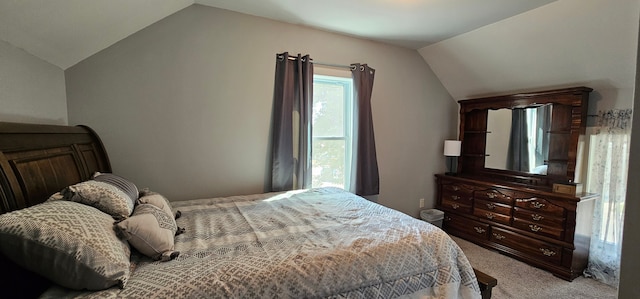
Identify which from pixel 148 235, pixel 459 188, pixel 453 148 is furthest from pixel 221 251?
pixel 453 148

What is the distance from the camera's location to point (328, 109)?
10.9ft

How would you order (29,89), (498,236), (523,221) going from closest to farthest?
1. (29,89)
2. (523,221)
3. (498,236)

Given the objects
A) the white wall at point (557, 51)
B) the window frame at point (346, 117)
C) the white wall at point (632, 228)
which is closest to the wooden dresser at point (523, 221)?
the white wall at point (557, 51)

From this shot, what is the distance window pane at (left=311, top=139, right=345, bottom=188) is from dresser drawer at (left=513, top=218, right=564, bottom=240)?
193 centimetres

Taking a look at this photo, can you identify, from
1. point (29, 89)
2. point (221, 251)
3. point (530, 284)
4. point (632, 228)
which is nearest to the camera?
point (632, 228)

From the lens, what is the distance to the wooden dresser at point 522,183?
267cm

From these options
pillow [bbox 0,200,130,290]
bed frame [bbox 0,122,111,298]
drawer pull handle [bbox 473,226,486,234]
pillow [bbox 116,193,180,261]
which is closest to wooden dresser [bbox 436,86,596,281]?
drawer pull handle [bbox 473,226,486,234]

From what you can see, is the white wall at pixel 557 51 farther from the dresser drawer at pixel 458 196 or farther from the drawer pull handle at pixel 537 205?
the dresser drawer at pixel 458 196

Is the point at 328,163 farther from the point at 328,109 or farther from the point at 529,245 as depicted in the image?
the point at 529,245

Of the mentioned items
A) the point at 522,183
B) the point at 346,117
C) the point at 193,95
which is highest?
the point at 193,95

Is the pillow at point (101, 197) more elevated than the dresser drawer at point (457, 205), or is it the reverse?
the pillow at point (101, 197)

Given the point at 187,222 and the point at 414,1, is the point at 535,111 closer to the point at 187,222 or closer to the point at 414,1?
the point at 414,1

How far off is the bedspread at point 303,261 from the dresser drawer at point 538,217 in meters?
1.77

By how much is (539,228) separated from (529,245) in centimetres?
21
